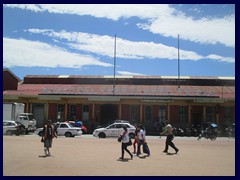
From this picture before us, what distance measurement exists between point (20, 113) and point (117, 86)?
15042mm

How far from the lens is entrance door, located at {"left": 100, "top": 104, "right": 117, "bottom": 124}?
3459 centimetres

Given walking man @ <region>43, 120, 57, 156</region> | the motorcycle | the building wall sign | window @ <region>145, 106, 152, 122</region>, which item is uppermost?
the building wall sign

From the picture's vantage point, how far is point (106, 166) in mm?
10883

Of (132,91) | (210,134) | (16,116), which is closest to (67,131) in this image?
(16,116)

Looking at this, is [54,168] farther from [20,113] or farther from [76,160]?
[20,113]

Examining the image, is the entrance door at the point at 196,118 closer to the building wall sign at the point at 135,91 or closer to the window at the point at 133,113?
the building wall sign at the point at 135,91

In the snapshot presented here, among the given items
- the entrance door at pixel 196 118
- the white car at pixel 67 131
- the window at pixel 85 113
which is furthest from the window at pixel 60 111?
the entrance door at pixel 196 118

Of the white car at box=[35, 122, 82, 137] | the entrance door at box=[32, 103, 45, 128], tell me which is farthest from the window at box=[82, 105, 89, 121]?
the white car at box=[35, 122, 82, 137]

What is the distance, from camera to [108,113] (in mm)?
34844

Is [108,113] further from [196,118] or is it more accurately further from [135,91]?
[196,118]

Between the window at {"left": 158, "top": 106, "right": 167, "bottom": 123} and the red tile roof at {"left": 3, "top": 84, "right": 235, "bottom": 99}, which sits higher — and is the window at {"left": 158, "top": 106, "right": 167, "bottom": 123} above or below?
below

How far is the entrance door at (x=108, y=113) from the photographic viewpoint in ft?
113

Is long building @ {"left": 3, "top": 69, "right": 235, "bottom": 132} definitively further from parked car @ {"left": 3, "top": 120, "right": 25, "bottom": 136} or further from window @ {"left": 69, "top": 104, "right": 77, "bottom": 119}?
parked car @ {"left": 3, "top": 120, "right": 25, "bottom": 136}

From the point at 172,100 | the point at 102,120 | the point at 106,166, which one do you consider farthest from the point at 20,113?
the point at 106,166
